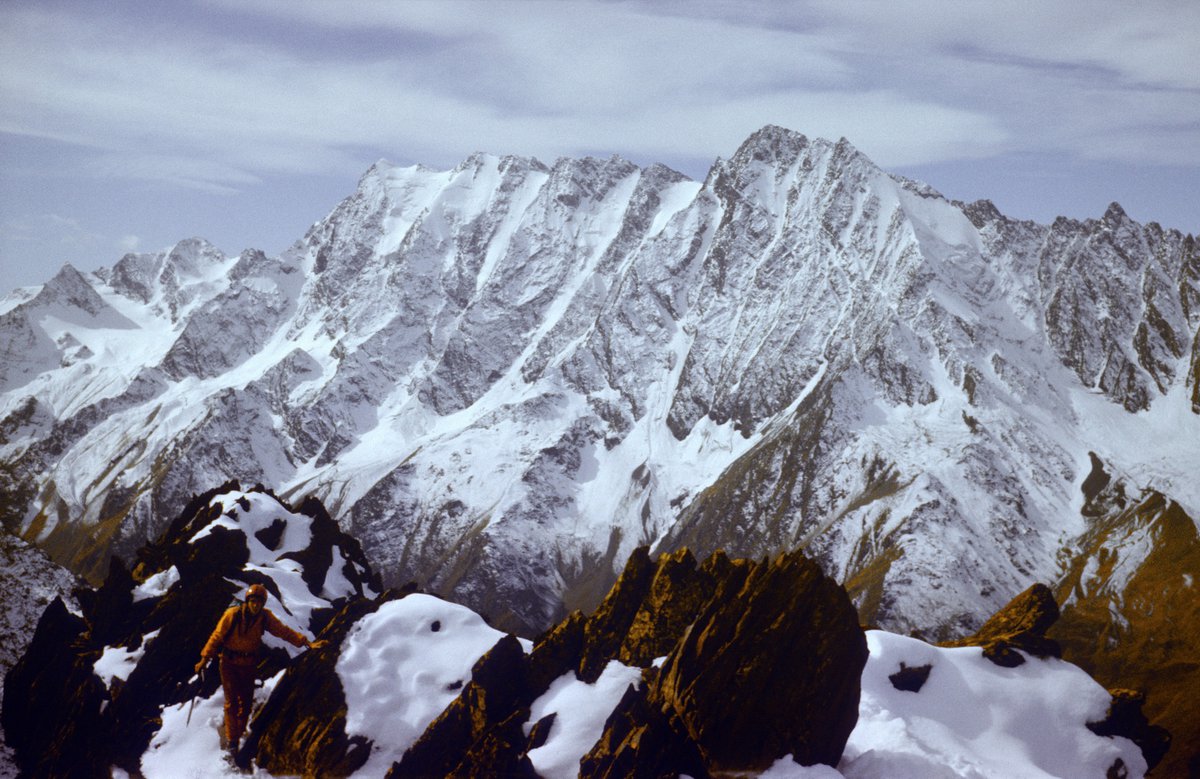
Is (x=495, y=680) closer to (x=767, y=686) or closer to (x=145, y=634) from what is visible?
(x=767, y=686)

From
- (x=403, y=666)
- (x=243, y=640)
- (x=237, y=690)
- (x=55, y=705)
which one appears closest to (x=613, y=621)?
(x=403, y=666)

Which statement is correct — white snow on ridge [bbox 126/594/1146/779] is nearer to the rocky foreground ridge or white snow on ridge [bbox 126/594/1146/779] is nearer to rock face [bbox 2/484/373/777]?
the rocky foreground ridge

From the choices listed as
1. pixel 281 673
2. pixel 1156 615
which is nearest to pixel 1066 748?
pixel 281 673

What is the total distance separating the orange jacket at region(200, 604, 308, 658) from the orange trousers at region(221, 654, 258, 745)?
3.02ft

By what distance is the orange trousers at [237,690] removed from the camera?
37.0m

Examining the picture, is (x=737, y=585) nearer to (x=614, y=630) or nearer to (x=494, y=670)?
(x=614, y=630)

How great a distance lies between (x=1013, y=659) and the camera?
43312mm

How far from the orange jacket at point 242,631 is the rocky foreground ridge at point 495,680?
7967 mm

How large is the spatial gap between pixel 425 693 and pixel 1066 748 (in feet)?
90.0

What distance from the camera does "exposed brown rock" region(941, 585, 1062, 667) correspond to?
143ft

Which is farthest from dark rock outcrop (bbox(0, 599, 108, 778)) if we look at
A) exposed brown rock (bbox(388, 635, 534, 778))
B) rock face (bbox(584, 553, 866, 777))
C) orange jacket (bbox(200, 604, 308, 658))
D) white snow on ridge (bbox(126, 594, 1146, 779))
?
rock face (bbox(584, 553, 866, 777))

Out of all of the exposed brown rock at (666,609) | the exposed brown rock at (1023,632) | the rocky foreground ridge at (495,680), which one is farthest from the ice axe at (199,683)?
the exposed brown rock at (1023,632)

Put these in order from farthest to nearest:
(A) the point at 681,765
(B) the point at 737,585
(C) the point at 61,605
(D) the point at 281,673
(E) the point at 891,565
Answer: (E) the point at 891,565 → (C) the point at 61,605 → (D) the point at 281,673 → (B) the point at 737,585 → (A) the point at 681,765

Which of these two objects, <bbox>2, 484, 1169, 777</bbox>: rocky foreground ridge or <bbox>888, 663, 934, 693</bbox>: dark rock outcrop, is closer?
<bbox>2, 484, 1169, 777</bbox>: rocky foreground ridge
